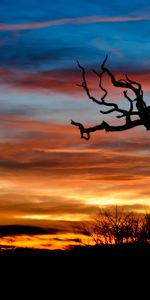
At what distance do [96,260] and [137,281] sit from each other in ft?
5.16

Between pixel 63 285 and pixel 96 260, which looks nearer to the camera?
pixel 63 285

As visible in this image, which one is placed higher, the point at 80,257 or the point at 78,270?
the point at 80,257

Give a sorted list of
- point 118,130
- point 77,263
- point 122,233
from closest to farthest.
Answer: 1. point 77,263
2. point 118,130
3. point 122,233

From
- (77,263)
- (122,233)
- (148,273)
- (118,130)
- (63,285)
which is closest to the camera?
(63,285)

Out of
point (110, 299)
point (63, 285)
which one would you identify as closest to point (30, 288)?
point (63, 285)

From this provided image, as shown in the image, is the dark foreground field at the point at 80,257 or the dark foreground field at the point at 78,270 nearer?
the dark foreground field at the point at 78,270

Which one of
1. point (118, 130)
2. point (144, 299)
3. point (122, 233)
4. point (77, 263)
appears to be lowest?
point (144, 299)

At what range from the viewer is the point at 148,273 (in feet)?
38.7

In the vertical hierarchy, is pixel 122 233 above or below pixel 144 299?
above

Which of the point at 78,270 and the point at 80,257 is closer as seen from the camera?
the point at 78,270

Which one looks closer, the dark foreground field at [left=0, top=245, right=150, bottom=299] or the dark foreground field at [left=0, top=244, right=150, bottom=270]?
the dark foreground field at [left=0, top=245, right=150, bottom=299]

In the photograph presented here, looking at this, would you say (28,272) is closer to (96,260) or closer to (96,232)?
(96,260)

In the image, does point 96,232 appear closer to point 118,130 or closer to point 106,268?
point 118,130

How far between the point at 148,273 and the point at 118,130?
7156mm
